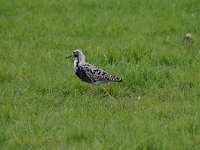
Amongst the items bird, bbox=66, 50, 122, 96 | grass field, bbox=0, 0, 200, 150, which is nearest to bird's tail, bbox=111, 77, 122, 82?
bird, bbox=66, 50, 122, 96

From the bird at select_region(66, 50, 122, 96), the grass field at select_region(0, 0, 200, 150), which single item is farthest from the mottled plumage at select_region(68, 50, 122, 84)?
the grass field at select_region(0, 0, 200, 150)

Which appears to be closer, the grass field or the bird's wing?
the grass field

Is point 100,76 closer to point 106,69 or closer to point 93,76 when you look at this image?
point 93,76

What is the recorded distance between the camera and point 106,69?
33.8 feet

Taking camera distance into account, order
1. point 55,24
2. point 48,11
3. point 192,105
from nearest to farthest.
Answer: point 192,105 → point 55,24 → point 48,11

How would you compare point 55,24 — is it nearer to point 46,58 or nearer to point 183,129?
point 46,58

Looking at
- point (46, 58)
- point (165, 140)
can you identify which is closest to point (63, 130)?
point (165, 140)

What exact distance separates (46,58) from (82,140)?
13.7 ft

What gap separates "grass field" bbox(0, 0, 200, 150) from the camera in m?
7.40

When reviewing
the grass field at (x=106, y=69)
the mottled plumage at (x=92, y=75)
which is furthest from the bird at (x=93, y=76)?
the grass field at (x=106, y=69)

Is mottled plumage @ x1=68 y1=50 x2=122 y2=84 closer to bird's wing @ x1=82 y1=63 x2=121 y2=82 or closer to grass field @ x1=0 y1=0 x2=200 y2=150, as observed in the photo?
bird's wing @ x1=82 y1=63 x2=121 y2=82

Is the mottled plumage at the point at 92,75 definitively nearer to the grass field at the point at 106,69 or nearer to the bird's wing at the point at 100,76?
the bird's wing at the point at 100,76

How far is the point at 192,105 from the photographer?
8.38 metres

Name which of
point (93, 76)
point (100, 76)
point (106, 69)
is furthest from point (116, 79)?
point (106, 69)
